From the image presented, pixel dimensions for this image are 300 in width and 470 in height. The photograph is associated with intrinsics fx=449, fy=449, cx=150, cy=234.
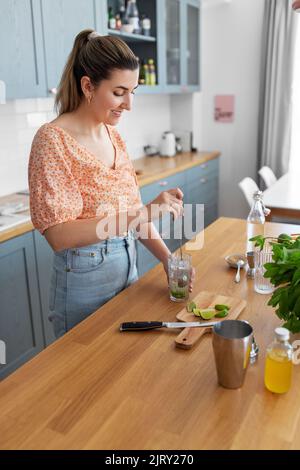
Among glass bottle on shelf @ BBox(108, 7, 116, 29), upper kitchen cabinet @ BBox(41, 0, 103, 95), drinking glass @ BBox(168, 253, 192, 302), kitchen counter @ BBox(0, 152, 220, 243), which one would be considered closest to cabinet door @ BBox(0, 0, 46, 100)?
upper kitchen cabinet @ BBox(41, 0, 103, 95)

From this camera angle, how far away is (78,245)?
4.34 ft

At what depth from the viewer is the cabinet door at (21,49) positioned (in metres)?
2.17

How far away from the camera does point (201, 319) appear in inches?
47.6

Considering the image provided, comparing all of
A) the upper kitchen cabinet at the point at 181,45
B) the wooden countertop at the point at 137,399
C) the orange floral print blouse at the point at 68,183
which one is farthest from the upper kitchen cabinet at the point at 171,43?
the wooden countertop at the point at 137,399

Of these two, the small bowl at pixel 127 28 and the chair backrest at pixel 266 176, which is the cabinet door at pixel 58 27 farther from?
the chair backrest at pixel 266 176

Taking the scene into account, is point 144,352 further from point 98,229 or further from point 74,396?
point 98,229

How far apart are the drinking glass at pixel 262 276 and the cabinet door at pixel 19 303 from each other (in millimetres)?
1210

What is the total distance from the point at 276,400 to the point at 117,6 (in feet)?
10.8

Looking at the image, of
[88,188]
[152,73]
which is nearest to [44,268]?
[88,188]

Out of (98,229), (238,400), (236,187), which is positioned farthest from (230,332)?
(236,187)

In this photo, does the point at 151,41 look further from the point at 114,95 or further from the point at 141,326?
the point at 141,326

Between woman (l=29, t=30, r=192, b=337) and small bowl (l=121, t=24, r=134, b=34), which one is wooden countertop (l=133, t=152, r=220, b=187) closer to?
small bowl (l=121, t=24, r=134, b=34)

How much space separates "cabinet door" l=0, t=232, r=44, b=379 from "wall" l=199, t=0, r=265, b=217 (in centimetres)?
286

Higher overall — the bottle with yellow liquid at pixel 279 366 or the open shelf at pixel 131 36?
the open shelf at pixel 131 36
